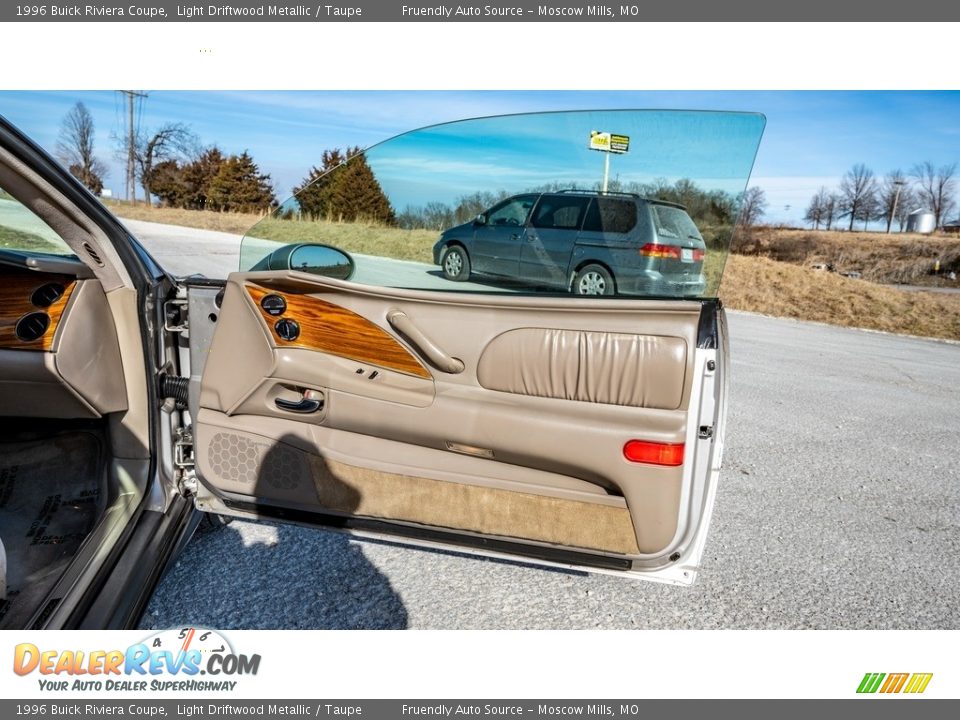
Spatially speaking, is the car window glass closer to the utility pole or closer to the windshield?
the windshield

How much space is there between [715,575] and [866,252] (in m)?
33.0

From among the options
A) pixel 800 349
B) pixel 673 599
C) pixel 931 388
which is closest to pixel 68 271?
pixel 673 599

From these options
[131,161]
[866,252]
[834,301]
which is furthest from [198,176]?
[866,252]

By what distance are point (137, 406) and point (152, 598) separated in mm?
731

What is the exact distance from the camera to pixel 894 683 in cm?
230

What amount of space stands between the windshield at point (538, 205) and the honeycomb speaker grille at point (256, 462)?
640 millimetres

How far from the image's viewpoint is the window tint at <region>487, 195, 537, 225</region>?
2.13 m

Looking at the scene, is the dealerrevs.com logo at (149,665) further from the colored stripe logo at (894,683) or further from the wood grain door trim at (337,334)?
the colored stripe logo at (894,683)

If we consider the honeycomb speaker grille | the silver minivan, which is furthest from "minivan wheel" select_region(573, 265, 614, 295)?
the honeycomb speaker grille

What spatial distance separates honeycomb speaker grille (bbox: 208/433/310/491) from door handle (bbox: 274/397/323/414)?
0.13 meters

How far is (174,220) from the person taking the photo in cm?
1834

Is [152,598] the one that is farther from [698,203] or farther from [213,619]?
[698,203]

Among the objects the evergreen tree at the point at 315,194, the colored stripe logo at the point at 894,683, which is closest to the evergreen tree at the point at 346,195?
the evergreen tree at the point at 315,194

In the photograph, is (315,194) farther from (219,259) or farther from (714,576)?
(219,259)
